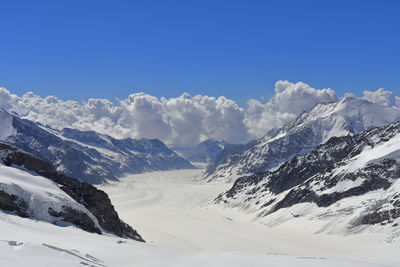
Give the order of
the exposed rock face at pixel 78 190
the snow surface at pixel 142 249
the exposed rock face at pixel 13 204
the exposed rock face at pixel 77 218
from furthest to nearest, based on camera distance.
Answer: the exposed rock face at pixel 78 190 → the exposed rock face at pixel 77 218 → the exposed rock face at pixel 13 204 → the snow surface at pixel 142 249

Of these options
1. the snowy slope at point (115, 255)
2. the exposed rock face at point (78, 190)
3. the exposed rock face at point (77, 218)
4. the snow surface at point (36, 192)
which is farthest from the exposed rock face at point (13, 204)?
the exposed rock face at point (78, 190)

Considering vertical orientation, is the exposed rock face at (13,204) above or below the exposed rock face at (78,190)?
below

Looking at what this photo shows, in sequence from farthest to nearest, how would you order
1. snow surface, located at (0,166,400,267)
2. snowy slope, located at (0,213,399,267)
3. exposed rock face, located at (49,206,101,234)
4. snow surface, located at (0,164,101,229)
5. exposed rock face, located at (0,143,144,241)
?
exposed rock face, located at (0,143,144,241), exposed rock face, located at (49,206,101,234), snow surface, located at (0,164,101,229), snow surface, located at (0,166,400,267), snowy slope, located at (0,213,399,267)

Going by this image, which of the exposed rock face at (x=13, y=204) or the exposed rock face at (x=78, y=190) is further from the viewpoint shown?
the exposed rock face at (x=78, y=190)

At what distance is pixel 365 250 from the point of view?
126062 mm

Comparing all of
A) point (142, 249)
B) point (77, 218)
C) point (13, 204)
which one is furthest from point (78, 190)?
point (142, 249)

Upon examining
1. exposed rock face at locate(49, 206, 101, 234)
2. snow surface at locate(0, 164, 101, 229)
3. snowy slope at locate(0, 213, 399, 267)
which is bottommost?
snowy slope at locate(0, 213, 399, 267)

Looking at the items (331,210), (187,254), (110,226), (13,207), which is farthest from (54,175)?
(331,210)

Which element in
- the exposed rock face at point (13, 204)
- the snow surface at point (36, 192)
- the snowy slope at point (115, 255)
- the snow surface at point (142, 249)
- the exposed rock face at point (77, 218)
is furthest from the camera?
the exposed rock face at point (77, 218)

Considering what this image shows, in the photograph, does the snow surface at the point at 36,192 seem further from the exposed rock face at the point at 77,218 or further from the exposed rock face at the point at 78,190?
the exposed rock face at the point at 78,190

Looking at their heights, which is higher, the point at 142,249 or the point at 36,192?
the point at 36,192

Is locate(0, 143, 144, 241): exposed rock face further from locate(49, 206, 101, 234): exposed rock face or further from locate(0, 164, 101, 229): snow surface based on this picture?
locate(49, 206, 101, 234): exposed rock face

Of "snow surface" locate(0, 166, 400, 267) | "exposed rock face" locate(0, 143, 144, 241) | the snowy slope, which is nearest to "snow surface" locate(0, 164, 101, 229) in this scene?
"snow surface" locate(0, 166, 400, 267)

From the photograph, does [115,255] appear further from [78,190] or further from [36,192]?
[78,190]
